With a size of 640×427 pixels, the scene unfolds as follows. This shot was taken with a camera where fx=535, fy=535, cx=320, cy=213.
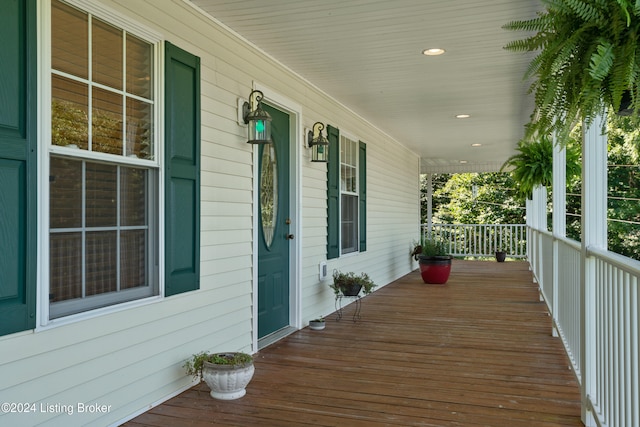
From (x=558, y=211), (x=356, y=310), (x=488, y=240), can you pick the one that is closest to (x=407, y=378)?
(x=558, y=211)

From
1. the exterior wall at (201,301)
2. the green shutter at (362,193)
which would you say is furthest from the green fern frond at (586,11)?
the green shutter at (362,193)

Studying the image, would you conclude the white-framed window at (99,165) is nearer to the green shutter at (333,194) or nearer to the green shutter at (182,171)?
the green shutter at (182,171)

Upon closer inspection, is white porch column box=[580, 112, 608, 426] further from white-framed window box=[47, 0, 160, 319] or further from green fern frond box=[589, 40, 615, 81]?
white-framed window box=[47, 0, 160, 319]

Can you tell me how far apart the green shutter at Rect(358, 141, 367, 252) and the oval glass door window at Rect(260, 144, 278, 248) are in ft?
8.44

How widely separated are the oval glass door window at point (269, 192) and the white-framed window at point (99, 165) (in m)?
1.61

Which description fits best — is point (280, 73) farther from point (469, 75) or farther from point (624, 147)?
point (624, 147)

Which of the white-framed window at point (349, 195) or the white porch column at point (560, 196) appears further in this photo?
the white-framed window at point (349, 195)

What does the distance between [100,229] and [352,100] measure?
164 inches

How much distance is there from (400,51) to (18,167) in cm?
309

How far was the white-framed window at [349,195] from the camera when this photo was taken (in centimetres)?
664

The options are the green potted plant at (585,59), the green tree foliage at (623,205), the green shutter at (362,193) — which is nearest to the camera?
the green potted plant at (585,59)

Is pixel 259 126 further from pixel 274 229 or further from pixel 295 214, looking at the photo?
pixel 295 214

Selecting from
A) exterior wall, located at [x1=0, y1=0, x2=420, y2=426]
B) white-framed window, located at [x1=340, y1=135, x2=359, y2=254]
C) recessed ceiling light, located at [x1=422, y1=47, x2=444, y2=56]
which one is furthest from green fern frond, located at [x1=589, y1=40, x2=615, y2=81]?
white-framed window, located at [x1=340, y1=135, x2=359, y2=254]

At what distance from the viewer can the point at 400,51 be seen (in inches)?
173
